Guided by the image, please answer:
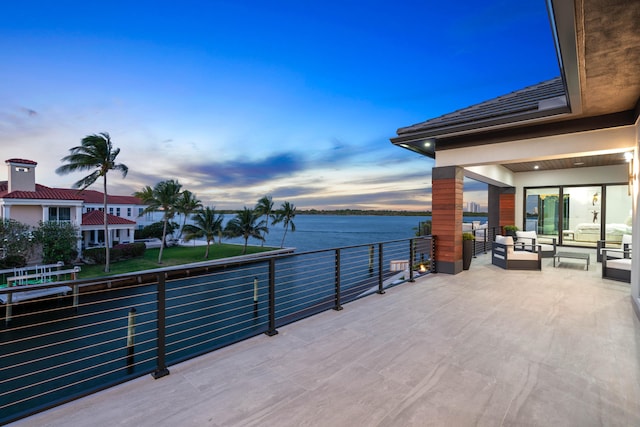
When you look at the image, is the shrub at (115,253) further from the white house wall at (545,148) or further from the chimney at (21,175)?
the white house wall at (545,148)

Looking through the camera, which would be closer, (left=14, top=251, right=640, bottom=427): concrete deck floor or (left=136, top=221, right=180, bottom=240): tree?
(left=14, top=251, right=640, bottom=427): concrete deck floor

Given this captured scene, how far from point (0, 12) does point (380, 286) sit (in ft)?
35.9

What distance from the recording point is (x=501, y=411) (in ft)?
6.21

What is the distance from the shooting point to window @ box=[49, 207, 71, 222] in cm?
1888

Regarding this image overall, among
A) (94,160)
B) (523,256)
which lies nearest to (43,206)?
(94,160)

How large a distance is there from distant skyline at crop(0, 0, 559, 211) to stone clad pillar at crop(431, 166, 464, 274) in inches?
102

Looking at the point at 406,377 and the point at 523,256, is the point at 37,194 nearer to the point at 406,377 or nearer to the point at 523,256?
the point at 406,377

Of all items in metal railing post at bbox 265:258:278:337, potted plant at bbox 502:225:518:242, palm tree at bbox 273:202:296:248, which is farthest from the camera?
palm tree at bbox 273:202:296:248

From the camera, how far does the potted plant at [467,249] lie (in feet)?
21.0

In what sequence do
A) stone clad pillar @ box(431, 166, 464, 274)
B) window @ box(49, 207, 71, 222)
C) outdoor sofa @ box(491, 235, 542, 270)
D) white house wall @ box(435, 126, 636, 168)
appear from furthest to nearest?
window @ box(49, 207, 71, 222)
outdoor sofa @ box(491, 235, 542, 270)
stone clad pillar @ box(431, 166, 464, 274)
white house wall @ box(435, 126, 636, 168)

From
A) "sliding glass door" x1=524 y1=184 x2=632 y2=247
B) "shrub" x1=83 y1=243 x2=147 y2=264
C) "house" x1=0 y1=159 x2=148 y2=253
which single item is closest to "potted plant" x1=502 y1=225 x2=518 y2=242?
"sliding glass door" x1=524 y1=184 x2=632 y2=247

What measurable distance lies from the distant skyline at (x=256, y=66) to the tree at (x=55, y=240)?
200 inches

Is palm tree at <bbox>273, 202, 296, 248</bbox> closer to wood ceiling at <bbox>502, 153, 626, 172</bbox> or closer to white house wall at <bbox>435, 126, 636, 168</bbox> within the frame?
wood ceiling at <bbox>502, 153, 626, 172</bbox>

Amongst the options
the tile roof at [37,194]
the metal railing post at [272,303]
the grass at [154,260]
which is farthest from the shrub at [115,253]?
the metal railing post at [272,303]
